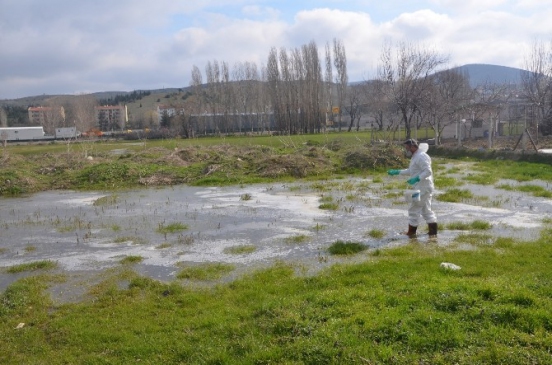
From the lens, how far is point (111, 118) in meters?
121

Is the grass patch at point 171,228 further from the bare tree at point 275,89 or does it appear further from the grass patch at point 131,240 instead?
the bare tree at point 275,89

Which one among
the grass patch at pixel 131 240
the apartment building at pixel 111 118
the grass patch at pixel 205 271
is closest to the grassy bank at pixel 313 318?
the grass patch at pixel 205 271

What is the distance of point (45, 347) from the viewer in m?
5.24

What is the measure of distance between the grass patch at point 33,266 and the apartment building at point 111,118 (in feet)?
337

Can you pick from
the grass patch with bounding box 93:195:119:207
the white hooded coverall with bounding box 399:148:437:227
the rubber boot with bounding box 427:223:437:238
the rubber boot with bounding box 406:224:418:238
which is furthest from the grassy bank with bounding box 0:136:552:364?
the grass patch with bounding box 93:195:119:207

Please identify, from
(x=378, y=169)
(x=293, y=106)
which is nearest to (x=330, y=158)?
(x=378, y=169)

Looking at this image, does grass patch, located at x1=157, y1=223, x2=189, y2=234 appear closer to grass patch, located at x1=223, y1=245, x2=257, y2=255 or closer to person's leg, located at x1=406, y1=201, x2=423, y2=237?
grass patch, located at x1=223, y1=245, x2=257, y2=255

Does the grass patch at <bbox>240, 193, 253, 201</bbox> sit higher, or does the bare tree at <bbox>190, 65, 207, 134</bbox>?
the bare tree at <bbox>190, 65, 207, 134</bbox>

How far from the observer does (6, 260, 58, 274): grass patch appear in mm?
8320

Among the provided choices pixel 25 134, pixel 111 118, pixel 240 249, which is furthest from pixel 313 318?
pixel 111 118

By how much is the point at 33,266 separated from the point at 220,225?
425 centimetres

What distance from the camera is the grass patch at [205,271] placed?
7504 millimetres

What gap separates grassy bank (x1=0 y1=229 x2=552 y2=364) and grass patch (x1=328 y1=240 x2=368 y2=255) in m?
0.94

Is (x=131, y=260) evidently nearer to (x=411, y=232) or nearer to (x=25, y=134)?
(x=411, y=232)
